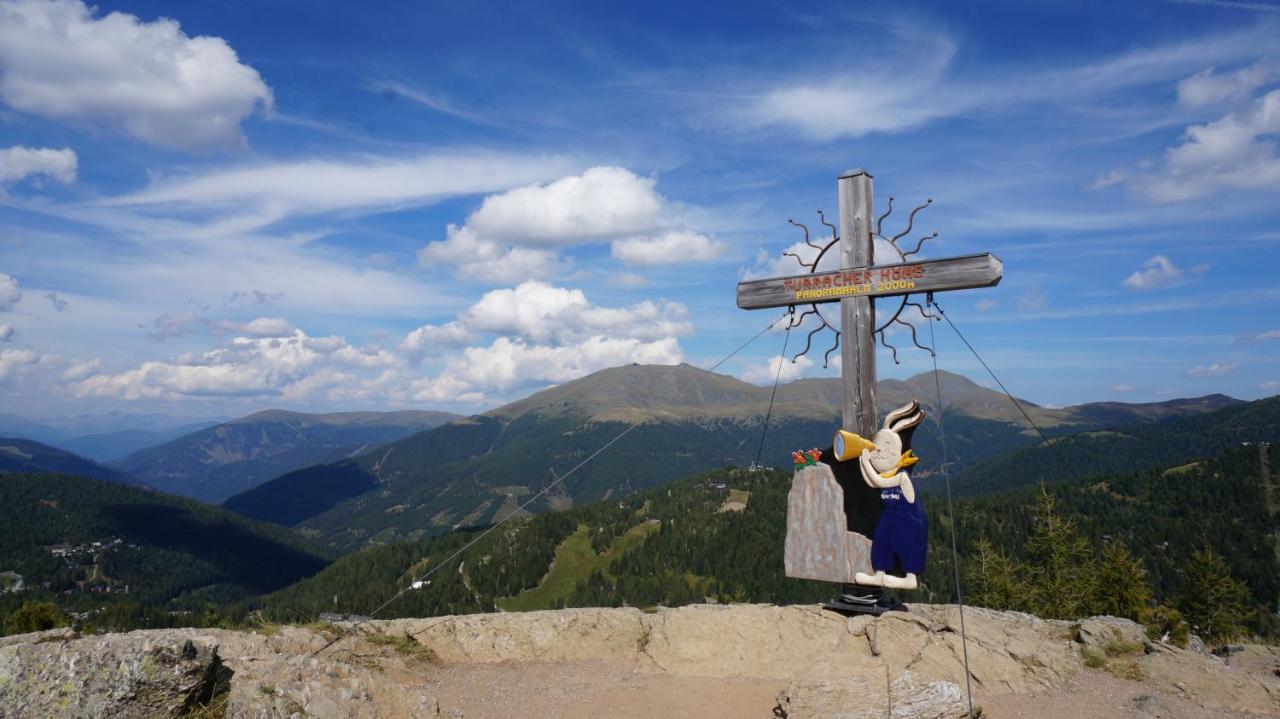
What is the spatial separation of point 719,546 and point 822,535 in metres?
139

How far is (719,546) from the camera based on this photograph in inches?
5851

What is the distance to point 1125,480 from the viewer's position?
198 meters

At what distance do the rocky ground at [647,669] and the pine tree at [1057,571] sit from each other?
19859 millimetres

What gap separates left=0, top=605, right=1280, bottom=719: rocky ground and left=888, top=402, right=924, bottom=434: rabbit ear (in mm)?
3969

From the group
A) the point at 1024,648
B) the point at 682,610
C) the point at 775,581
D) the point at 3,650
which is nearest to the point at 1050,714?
the point at 1024,648

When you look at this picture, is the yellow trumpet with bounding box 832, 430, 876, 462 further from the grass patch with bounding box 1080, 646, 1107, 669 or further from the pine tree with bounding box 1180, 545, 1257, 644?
the pine tree with bounding box 1180, 545, 1257, 644

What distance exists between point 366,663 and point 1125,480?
239m

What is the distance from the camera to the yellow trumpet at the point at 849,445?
15.3 m

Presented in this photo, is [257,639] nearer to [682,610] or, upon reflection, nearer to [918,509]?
[682,610]

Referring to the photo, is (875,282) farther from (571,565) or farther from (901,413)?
(571,565)

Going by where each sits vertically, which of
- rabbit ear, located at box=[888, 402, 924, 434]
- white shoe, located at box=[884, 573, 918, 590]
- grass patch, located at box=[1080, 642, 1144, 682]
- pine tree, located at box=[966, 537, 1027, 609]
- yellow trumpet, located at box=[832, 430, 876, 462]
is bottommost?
pine tree, located at box=[966, 537, 1027, 609]

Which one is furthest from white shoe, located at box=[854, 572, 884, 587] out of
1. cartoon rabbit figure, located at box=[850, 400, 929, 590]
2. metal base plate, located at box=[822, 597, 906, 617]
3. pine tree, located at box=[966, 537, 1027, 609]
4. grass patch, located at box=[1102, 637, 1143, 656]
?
pine tree, located at box=[966, 537, 1027, 609]

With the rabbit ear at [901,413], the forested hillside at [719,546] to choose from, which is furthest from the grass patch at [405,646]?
the forested hillside at [719,546]

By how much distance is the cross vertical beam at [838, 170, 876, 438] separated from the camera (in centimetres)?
1590
